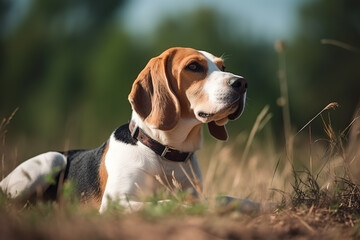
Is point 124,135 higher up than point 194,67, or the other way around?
point 194,67

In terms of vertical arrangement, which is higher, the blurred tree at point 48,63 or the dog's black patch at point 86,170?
the dog's black patch at point 86,170

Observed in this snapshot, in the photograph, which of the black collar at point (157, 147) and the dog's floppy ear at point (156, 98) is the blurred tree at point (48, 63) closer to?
the dog's floppy ear at point (156, 98)

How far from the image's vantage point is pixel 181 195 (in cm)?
412

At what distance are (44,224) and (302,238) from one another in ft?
4.67

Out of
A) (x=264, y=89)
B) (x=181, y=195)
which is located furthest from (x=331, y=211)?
(x=264, y=89)

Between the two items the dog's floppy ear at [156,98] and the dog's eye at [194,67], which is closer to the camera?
the dog's floppy ear at [156,98]

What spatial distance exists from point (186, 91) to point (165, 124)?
12.9 inches

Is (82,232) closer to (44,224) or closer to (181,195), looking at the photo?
(44,224)

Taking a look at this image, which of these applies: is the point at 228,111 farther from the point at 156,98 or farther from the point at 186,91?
the point at 156,98

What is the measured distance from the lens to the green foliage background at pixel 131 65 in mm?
23312

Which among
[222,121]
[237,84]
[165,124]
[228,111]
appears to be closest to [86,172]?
[165,124]

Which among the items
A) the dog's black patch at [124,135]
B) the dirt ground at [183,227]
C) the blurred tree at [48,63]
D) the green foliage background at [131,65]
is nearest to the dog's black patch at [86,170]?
the dog's black patch at [124,135]

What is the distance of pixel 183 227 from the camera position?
10.7 ft

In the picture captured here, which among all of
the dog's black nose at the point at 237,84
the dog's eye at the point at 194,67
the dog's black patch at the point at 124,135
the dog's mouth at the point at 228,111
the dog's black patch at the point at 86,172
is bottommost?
the dog's black patch at the point at 86,172
